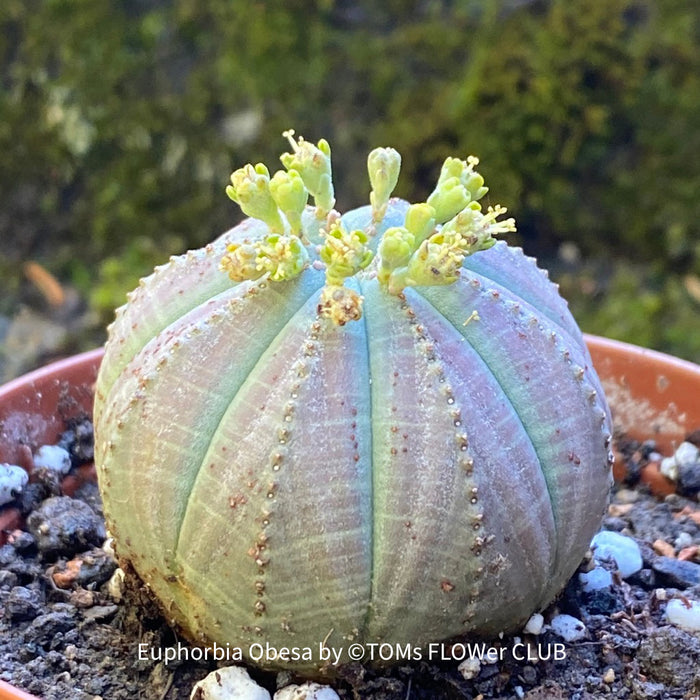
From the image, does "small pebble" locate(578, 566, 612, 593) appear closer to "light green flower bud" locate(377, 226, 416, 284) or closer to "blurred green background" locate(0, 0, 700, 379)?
"light green flower bud" locate(377, 226, 416, 284)

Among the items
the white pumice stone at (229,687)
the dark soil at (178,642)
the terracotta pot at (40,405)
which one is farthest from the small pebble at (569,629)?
the terracotta pot at (40,405)

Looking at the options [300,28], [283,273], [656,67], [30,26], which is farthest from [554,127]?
[283,273]

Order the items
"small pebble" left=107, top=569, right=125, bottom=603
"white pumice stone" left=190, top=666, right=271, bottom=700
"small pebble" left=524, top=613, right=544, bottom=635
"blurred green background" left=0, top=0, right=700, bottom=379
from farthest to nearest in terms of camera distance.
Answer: "blurred green background" left=0, top=0, right=700, bottom=379, "small pebble" left=107, top=569, right=125, bottom=603, "small pebble" left=524, top=613, right=544, bottom=635, "white pumice stone" left=190, top=666, right=271, bottom=700

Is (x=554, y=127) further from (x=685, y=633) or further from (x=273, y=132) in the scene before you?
(x=685, y=633)

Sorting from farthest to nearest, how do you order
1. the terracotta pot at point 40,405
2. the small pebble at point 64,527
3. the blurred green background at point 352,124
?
the blurred green background at point 352,124 → the terracotta pot at point 40,405 → the small pebble at point 64,527

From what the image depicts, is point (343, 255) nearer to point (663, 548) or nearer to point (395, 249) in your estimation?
point (395, 249)

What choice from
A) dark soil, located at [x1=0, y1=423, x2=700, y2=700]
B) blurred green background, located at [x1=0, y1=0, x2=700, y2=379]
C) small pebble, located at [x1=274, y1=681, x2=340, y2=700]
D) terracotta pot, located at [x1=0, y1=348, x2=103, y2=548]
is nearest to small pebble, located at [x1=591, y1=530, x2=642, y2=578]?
dark soil, located at [x1=0, y1=423, x2=700, y2=700]

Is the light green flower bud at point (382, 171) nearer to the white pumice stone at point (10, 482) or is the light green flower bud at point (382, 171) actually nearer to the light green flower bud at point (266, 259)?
the light green flower bud at point (266, 259)
